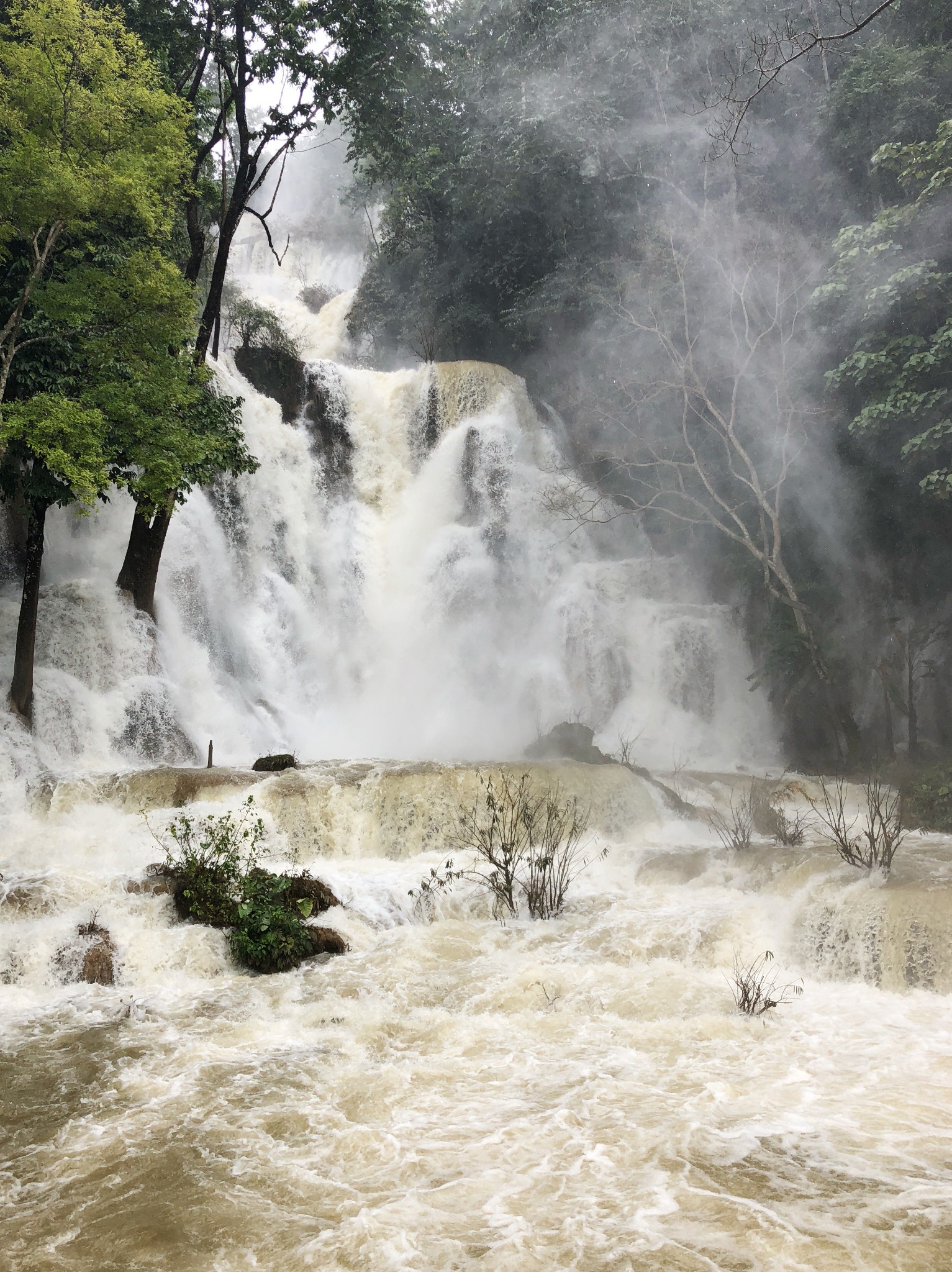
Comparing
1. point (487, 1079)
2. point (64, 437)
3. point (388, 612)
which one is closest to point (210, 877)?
point (487, 1079)

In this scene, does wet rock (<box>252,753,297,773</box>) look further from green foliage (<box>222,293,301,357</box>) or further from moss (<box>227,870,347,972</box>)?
green foliage (<box>222,293,301,357</box>)

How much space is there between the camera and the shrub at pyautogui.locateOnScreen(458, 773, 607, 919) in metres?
7.92

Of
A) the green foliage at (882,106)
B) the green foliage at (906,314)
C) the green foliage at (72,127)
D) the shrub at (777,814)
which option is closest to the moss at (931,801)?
the shrub at (777,814)

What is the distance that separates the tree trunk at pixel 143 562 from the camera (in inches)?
527

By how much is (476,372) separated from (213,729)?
11.1 metres

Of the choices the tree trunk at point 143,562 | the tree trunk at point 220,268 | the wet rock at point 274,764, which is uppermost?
the tree trunk at point 220,268

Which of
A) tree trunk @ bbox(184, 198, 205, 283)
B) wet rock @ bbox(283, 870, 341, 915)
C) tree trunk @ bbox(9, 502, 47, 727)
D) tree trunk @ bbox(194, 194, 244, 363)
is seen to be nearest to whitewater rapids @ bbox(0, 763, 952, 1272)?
wet rock @ bbox(283, 870, 341, 915)

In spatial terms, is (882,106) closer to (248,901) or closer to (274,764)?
(274,764)

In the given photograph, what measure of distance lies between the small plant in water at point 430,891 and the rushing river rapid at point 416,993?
0.27 ft

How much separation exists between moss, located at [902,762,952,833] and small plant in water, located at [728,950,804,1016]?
4.87 meters

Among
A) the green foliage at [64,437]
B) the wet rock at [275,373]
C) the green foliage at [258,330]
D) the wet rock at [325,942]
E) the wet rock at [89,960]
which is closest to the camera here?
the wet rock at [89,960]

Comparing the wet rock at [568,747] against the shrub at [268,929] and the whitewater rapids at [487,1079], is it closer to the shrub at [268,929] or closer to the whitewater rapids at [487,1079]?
the whitewater rapids at [487,1079]

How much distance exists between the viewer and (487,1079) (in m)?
4.94

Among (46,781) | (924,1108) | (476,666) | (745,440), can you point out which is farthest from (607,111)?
(924,1108)
